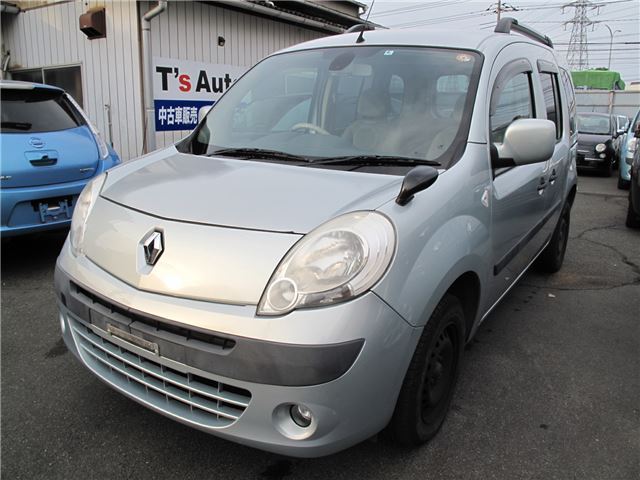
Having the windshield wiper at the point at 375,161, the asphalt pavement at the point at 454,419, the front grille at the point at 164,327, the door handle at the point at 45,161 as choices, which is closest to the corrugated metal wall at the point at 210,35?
the door handle at the point at 45,161

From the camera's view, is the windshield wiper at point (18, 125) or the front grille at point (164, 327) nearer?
the front grille at point (164, 327)

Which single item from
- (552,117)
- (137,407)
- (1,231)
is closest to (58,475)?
(137,407)

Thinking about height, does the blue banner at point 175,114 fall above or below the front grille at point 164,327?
above

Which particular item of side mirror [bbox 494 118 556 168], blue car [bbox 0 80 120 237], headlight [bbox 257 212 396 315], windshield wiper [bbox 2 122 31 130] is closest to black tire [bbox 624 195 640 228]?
side mirror [bbox 494 118 556 168]

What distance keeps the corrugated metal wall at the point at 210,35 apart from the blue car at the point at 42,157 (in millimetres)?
3223

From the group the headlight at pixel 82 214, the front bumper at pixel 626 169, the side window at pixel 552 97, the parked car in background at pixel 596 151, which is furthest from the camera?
the parked car in background at pixel 596 151

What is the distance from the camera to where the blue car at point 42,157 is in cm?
400

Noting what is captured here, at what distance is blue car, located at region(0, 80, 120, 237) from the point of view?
4.00m

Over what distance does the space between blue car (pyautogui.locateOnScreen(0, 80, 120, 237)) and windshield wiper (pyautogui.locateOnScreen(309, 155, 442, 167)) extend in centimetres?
282

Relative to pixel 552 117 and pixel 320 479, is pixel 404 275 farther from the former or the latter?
pixel 552 117

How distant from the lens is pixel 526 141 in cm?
239

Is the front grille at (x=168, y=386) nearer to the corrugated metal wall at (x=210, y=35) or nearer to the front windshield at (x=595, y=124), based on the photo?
the corrugated metal wall at (x=210, y=35)

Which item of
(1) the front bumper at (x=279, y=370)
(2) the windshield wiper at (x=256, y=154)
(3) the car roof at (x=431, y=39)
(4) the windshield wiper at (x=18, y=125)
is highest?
(3) the car roof at (x=431, y=39)

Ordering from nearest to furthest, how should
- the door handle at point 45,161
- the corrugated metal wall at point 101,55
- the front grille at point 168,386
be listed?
the front grille at point 168,386
the door handle at point 45,161
the corrugated metal wall at point 101,55
